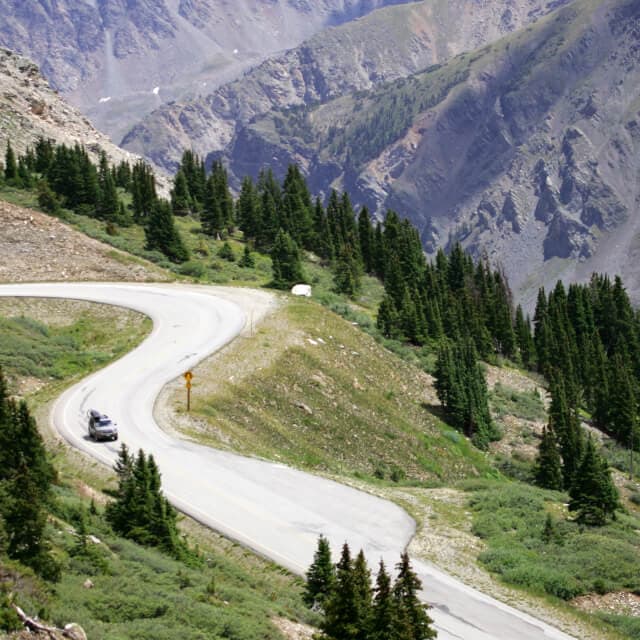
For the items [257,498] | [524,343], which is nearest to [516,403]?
[524,343]

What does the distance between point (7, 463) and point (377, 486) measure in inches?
674

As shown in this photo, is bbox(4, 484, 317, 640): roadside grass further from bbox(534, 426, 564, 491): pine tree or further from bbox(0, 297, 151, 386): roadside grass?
bbox(534, 426, 564, 491): pine tree

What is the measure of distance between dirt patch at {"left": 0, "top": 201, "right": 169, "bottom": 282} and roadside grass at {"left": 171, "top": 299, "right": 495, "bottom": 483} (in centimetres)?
1750

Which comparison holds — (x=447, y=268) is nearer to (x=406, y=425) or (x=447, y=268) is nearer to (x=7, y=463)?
(x=406, y=425)

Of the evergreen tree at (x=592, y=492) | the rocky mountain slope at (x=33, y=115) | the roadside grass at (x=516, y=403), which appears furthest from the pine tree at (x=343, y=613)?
the rocky mountain slope at (x=33, y=115)

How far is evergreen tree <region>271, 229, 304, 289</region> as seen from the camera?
237ft

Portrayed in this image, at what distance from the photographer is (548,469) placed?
49.2 metres

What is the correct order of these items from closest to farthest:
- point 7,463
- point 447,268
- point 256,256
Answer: point 7,463, point 256,256, point 447,268

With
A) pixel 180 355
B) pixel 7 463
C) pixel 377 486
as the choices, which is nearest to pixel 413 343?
pixel 180 355

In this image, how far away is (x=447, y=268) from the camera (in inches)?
4547

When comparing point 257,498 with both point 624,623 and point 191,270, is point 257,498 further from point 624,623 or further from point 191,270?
point 191,270

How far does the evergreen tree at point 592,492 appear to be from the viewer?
28688mm

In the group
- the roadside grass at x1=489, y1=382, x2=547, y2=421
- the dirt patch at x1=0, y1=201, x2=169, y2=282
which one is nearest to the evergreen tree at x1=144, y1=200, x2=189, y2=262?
the dirt patch at x1=0, y1=201, x2=169, y2=282

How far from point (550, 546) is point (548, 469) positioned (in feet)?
76.8
